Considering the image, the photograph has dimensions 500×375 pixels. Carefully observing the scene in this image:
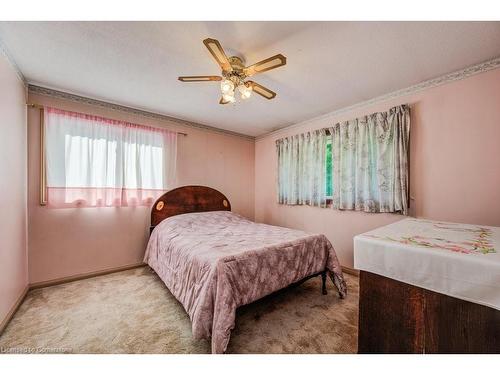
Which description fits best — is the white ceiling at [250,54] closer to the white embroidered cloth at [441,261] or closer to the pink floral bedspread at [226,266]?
the white embroidered cloth at [441,261]

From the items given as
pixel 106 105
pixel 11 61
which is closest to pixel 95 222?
pixel 106 105

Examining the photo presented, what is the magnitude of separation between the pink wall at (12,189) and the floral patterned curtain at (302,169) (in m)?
3.44

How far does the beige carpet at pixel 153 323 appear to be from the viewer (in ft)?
4.91

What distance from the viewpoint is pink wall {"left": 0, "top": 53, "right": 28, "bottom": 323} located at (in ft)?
5.55

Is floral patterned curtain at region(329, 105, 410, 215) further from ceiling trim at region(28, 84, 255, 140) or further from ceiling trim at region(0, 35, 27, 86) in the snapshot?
ceiling trim at region(0, 35, 27, 86)

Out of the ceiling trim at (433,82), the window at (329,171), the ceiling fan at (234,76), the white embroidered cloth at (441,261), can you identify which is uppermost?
the ceiling trim at (433,82)

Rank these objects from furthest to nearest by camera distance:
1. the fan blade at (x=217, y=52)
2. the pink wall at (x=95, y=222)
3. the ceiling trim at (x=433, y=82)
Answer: the pink wall at (x=95, y=222), the ceiling trim at (x=433, y=82), the fan blade at (x=217, y=52)

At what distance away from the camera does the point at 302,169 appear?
11.5ft

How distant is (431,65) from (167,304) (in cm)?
354

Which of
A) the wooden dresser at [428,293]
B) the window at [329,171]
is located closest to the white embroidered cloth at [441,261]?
the wooden dresser at [428,293]

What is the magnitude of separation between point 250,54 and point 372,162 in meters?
2.01

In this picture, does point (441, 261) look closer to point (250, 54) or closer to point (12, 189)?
point (250, 54)

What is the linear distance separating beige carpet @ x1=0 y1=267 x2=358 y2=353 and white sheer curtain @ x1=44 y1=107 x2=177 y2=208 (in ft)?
3.79
